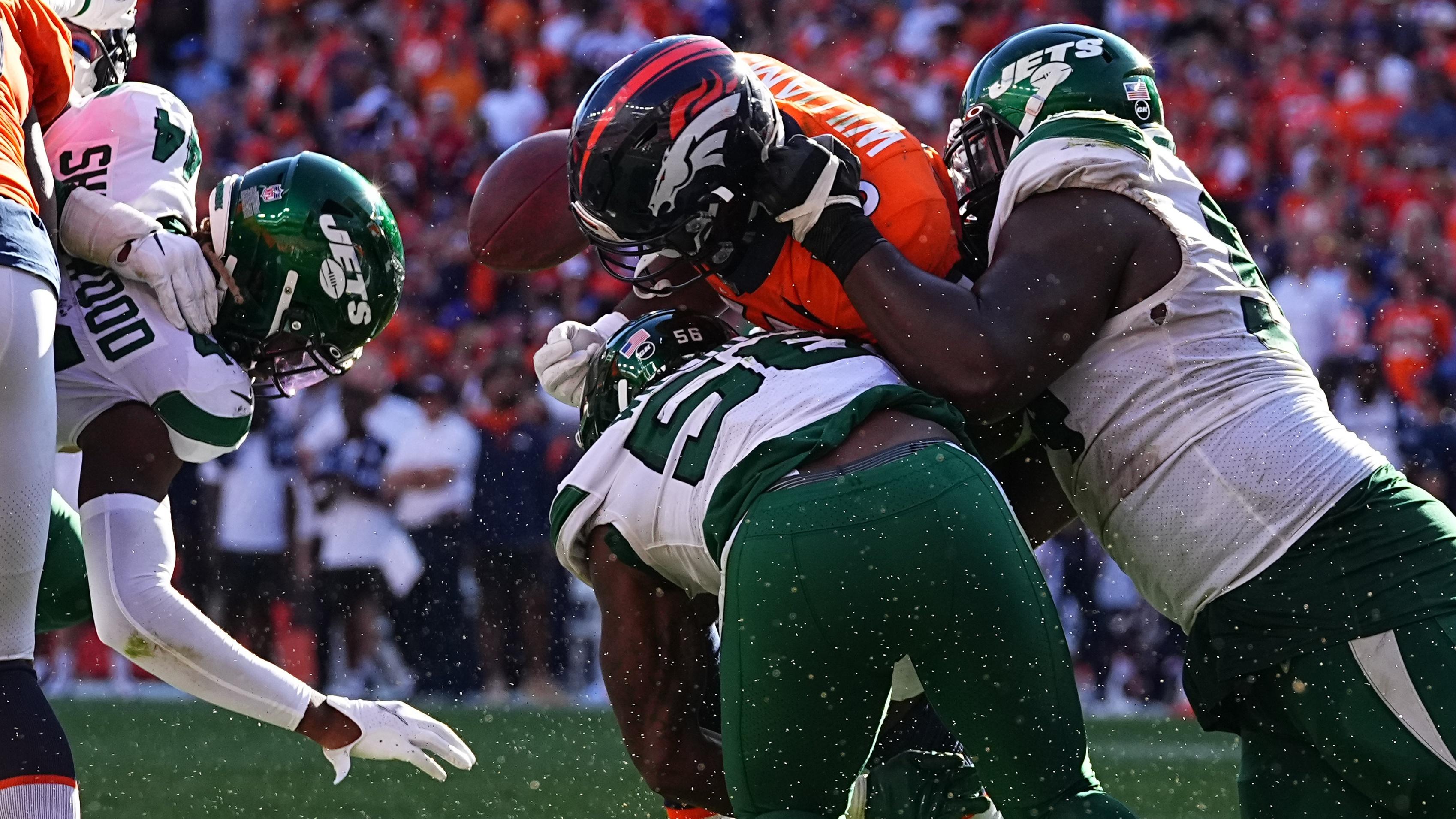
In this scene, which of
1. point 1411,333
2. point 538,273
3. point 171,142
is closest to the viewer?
point 171,142

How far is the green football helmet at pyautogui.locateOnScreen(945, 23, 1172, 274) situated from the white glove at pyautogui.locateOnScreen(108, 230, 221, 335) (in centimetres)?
149

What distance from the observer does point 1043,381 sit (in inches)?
99.3

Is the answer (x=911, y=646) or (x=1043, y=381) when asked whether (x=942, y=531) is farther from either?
(x=1043, y=381)

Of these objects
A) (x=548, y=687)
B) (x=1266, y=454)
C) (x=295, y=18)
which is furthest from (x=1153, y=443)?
(x=295, y=18)

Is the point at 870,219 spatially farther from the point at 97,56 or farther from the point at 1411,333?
the point at 1411,333

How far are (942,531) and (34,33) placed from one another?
1.74m

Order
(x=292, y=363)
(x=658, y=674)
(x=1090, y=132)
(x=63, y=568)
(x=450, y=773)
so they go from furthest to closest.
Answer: (x=450, y=773)
(x=292, y=363)
(x=63, y=568)
(x=658, y=674)
(x=1090, y=132)

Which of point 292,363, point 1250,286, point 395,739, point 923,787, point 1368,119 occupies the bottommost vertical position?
point 1368,119

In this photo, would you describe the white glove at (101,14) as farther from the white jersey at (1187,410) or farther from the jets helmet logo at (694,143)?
the white jersey at (1187,410)

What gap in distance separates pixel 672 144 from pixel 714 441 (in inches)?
17.1

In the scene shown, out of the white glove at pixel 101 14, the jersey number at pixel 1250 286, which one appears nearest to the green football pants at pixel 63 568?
the white glove at pixel 101 14

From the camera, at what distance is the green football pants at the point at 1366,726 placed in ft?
8.00

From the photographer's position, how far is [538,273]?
7328 millimetres

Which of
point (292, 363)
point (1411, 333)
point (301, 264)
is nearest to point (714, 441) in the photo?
point (301, 264)
